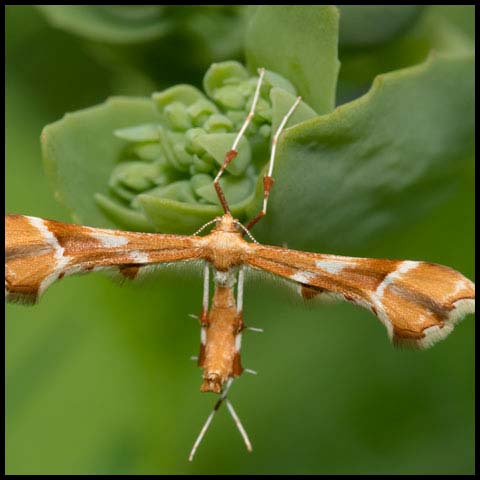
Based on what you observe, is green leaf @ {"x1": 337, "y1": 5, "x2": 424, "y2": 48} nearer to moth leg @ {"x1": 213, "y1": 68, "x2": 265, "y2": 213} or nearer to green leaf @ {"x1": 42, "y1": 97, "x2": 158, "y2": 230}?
moth leg @ {"x1": 213, "y1": 68, "x2": 265, "y2": 213}

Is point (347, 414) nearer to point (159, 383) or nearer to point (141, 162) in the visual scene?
point (159, 383)

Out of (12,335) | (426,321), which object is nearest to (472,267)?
(426,321)

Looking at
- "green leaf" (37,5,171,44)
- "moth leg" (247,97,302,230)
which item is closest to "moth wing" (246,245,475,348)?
"moth leg" (247,97,302,230)

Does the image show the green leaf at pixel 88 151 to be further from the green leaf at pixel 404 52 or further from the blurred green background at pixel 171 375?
the green leaf at pixel 404 52

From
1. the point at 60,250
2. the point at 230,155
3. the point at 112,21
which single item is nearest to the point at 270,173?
the point at 230,155

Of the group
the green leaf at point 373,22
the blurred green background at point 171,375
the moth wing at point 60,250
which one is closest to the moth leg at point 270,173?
the moth wing at point 60,250

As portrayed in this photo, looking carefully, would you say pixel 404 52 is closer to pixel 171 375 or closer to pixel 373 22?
pixel 373 22
